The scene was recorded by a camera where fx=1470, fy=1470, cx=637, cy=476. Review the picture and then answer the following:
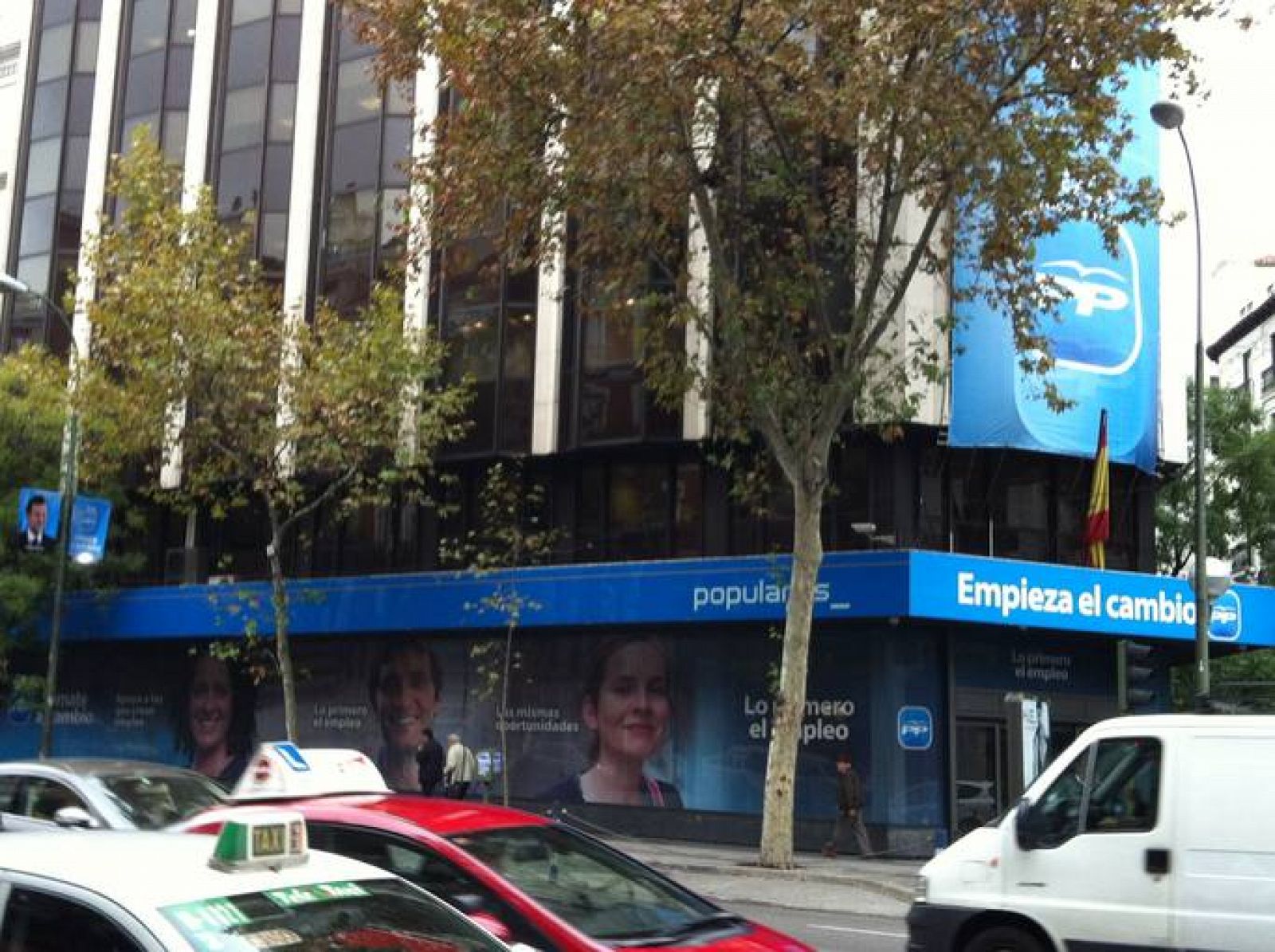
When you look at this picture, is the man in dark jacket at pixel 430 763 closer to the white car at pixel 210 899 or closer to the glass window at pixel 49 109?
the glass window at pixel 49 109

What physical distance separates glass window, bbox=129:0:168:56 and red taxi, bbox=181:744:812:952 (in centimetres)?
3143

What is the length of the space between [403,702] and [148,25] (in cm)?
1788

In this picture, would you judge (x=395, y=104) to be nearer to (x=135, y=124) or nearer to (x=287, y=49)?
(x=287, y=49)

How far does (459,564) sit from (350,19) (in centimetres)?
1105

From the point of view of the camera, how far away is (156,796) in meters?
10.3

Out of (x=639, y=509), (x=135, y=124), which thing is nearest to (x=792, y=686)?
(x=639, y=509)

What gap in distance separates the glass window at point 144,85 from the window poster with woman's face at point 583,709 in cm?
1277

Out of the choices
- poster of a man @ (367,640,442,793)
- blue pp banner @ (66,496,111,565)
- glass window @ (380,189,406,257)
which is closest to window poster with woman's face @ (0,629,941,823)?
poster of a man @ (367,640,442,793)

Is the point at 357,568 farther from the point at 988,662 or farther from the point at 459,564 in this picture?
the point at 988,662

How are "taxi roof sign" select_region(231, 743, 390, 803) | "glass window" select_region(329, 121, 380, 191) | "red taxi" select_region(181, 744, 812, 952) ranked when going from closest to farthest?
"red taxi" select_region(181, 744, 812, 952)
"taxi roof sign" select_region(231, 743, 390, 803)
"glass window" select_region(329, 121, 380, 191)

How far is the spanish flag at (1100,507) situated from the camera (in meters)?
24.8

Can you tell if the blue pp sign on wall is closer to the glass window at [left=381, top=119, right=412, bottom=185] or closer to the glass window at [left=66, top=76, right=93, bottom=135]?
the glass window at [left=381, top=119, right=412, bottom=185]

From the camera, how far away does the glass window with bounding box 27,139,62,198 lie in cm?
3616

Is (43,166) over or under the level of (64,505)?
over
